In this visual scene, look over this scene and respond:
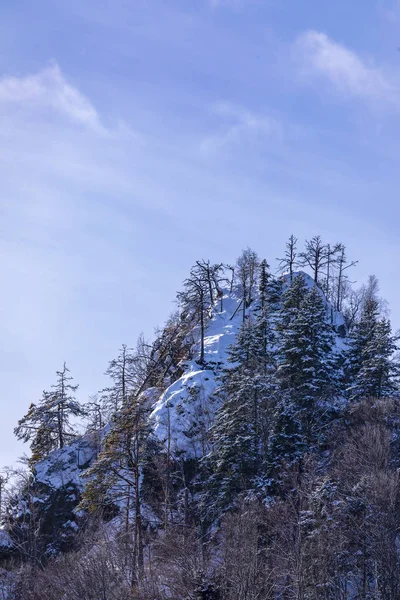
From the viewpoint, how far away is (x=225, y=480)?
30.1m

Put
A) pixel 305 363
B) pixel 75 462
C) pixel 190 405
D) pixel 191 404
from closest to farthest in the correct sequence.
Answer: pixel 305 363
pixel 190 405
pixel 191 404
pixel 75 462

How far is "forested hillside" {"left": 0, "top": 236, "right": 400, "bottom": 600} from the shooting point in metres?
20.5

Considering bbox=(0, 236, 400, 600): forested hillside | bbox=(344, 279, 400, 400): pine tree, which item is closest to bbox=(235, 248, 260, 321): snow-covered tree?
bbox=(0, 236, 400, 600): forested hillside

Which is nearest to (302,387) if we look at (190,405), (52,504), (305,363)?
(305,363)

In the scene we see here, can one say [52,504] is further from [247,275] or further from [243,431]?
[247,275]

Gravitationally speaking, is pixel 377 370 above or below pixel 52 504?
above

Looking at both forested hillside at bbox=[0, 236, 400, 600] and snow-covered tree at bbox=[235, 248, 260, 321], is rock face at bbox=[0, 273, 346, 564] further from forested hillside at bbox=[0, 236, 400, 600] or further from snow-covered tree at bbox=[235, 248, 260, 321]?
snow-covered tree at bbox=[235, 248, 260, 321]

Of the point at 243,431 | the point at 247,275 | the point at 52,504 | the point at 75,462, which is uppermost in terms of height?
the point at 247,275

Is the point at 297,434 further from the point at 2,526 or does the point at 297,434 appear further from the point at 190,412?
the point at 2,526

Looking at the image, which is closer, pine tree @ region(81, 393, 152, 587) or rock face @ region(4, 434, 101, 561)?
pine tree @ region(81, 393, 152, 587)

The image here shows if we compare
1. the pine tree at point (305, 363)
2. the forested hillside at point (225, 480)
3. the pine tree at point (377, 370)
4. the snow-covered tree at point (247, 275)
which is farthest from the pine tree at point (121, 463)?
the snow-covered tree at point (247, 275)

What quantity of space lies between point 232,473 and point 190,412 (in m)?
11.7

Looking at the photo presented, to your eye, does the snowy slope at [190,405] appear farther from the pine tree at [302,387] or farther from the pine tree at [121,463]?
the pine tree at [302,387]

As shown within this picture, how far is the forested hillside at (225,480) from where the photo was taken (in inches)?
805
